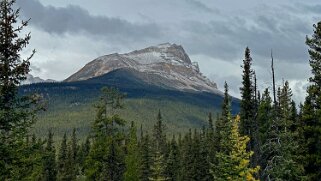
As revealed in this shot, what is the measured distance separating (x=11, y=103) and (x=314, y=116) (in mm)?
27155

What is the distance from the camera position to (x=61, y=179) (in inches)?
3546

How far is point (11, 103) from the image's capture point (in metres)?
23.4

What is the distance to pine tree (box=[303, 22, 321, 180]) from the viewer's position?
37562 millimetres

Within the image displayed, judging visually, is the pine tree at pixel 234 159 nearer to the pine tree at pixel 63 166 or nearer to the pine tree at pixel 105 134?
the pine tree at pixel 105 134

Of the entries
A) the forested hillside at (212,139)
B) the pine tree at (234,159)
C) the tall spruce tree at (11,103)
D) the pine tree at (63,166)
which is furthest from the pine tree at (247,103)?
the pine tree at (63,166)

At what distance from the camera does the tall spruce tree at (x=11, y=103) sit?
22.0m

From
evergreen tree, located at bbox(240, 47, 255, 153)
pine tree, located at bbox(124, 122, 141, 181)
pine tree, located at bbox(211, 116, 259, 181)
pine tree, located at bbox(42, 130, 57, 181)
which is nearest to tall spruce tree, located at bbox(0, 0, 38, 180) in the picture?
pine tree, located at bbox(211, 116, 259, 181)

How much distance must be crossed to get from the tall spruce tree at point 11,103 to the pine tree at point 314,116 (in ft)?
75.2

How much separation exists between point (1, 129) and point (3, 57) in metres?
3.63

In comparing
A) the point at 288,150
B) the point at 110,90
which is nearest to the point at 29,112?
the point at 288,150

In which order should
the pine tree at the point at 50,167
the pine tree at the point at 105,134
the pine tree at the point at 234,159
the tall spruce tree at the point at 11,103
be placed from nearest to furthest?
the tall spruce tree at the point at 11,103 → the pine tree at the point at 234,159 → the pine tree at the point at 105,134 → the pine tree at the point at 50,167

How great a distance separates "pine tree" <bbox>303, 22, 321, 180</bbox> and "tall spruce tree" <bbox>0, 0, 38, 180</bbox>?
22.9 metres

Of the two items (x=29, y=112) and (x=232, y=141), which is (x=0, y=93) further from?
(x=232, y=141)

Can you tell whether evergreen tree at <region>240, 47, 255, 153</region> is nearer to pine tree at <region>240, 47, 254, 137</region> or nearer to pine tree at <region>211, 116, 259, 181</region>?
pine tree at <region>240, 47, 254, 137</region>
